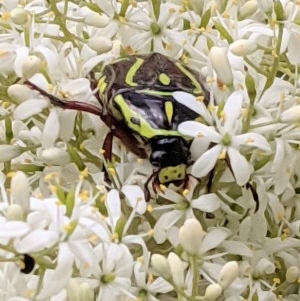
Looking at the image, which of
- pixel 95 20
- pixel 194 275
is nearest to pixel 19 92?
pixel 95 20

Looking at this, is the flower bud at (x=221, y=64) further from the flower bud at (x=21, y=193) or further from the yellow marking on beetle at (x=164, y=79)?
the flower bud at (x=21, y=193)

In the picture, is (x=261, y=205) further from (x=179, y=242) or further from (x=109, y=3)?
(x=109, y=3)

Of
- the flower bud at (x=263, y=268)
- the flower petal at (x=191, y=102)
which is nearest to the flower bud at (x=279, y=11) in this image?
the flower petal at (x=191, y=102)

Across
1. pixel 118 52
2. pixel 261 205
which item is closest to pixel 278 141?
pixel 261 205

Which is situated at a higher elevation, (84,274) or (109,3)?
(109,3)

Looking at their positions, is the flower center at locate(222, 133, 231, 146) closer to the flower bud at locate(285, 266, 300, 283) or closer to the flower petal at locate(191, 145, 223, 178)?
the flower petal at locate(191, 145, 223, 178)

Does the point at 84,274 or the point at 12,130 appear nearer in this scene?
the point at 84,274

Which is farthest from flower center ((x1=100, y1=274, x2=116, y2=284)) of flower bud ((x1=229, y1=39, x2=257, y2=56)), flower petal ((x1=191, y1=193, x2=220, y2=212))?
flower bud ((x1=229, y1=39, x2=257, y2=56))
